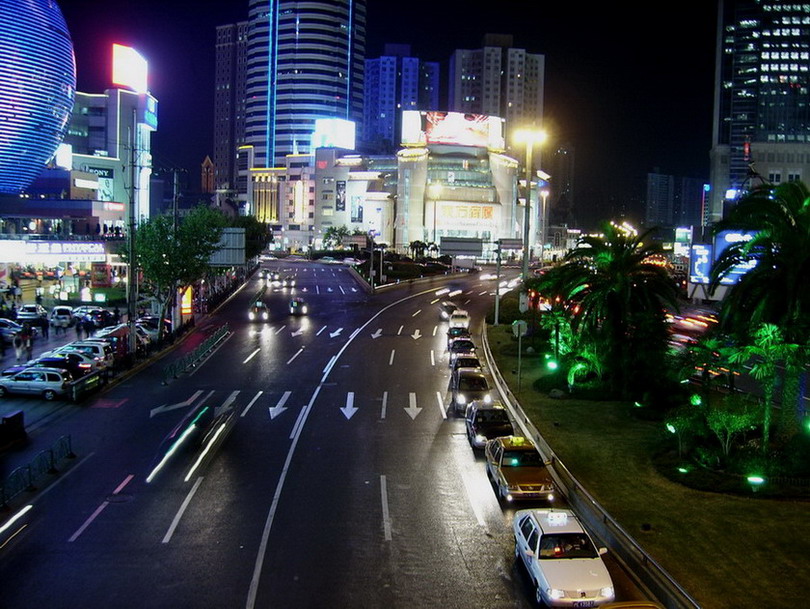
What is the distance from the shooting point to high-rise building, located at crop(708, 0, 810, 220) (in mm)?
180750

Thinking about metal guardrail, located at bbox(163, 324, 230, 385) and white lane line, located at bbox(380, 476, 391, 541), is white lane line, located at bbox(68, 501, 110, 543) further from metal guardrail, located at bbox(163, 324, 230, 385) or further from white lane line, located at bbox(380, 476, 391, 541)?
metal guardrail, located at bbox(163, 324, 230, 385)

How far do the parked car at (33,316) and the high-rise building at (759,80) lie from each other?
162898 millimetres

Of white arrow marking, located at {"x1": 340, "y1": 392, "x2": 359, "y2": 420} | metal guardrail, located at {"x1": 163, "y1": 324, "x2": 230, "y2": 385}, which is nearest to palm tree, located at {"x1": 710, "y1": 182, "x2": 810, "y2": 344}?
white arrow marking, located at {"x1": 340, "y1": 392, "x2": 359, "y2": 420}

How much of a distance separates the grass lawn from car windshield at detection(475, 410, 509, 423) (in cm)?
164

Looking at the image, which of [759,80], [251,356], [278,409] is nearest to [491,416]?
[278,409]

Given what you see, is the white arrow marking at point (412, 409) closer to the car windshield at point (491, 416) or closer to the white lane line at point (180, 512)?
the car windshield at point (491, 416)

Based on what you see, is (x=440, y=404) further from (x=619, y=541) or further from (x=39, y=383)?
(x=39, y=383)

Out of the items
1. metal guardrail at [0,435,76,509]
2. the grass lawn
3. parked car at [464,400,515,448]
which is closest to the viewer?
the grass lawn

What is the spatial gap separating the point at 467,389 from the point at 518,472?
11727 mm

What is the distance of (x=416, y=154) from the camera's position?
166m

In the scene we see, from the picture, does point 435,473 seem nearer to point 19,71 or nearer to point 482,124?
point 19,71

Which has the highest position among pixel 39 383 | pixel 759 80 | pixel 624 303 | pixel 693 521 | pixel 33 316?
pixel 759 80

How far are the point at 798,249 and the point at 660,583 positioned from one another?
40.8 feet

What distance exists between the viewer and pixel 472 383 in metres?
32.0
